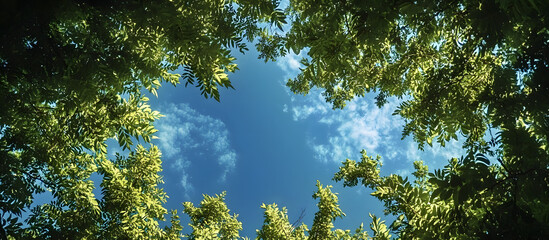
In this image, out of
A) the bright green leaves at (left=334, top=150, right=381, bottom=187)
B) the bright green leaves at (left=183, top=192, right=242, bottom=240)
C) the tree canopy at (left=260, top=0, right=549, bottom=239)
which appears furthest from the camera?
the bright green leaves at (left=183, top=192, right=242, bottom=240)

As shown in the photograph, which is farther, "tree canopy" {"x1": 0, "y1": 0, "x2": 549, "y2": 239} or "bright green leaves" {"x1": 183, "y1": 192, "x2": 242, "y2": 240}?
"bright green leaves" {"x1": 183, "y1": 192, "x2": 242, "y2": 240}

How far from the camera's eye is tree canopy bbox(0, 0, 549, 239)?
3076 millimetres

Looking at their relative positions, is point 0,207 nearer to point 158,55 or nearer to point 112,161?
point 158,55

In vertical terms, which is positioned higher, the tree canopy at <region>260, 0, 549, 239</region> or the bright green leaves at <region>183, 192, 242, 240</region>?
the bright green leaves at <region>183, 192, 242, 240</region>

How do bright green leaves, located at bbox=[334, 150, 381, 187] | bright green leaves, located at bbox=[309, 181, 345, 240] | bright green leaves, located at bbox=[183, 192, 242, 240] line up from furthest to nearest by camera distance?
bright green leaves, located at bbox=[183, 192, 242, 240], bright green leaves, located at bbox=[309, 181, 345, 240], bright green leaves, located at bbox=[334, 150, 381, 187]

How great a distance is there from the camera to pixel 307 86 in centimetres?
780

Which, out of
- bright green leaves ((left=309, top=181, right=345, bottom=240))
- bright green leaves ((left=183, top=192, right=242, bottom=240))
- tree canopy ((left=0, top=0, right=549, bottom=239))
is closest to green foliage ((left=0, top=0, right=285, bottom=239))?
tree canopy ((left=0, top=0, right=549, bottom=239))

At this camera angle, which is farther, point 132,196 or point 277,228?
point 277,228

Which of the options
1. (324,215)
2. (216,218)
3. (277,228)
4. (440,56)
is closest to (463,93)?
(440,56)

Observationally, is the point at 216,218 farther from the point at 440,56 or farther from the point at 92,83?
the point at 440,56

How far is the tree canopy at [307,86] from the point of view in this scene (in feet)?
10.1

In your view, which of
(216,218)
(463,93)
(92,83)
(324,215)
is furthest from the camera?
(216,218)

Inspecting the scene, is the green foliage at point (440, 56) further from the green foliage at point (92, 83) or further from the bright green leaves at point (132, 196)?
the bright green leaves at point (132, 196)

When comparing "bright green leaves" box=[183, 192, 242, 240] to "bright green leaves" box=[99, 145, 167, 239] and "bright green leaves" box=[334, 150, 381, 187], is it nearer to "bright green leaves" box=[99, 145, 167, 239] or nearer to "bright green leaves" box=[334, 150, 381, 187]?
"bright green leaves" box=[99, 145, 167, 239]
